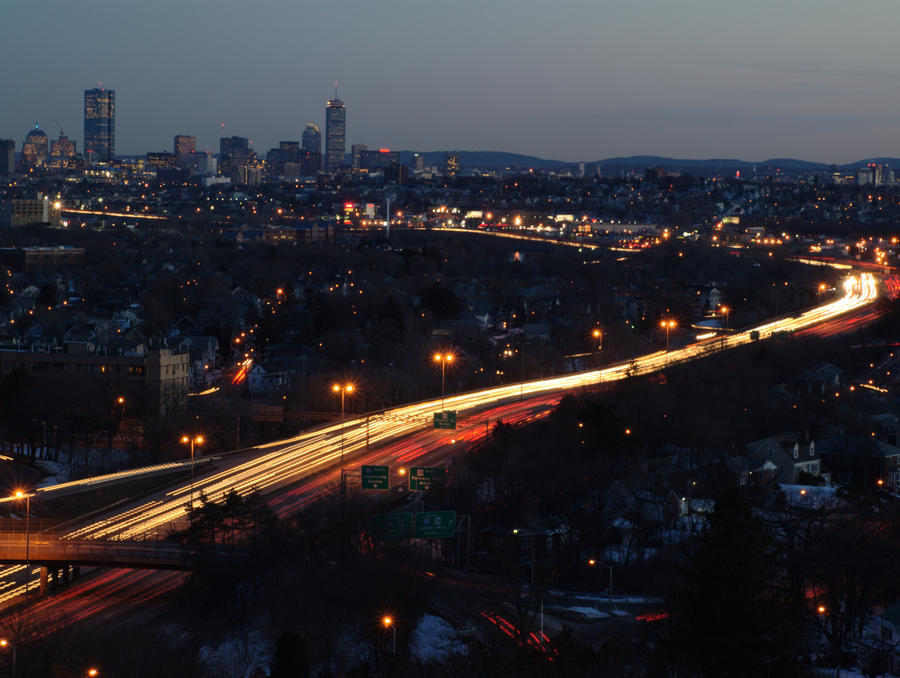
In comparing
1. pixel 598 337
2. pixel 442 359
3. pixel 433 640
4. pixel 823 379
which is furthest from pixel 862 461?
pixel 598 337

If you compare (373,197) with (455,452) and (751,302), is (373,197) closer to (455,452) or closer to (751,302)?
(751,302)

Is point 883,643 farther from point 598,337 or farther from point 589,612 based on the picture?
point 598,337

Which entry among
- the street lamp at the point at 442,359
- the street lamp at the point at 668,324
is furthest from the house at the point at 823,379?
the street lamp at the point at 442,359

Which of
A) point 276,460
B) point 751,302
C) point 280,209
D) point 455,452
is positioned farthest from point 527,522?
point 280,209

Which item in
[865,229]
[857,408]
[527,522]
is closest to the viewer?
[527,522]

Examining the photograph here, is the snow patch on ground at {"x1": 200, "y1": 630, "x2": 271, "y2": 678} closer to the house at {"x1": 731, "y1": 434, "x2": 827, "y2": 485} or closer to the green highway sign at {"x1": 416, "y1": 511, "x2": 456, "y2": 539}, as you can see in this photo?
the green highway sign at {"x1": 416, "y1": 511, "x2": 456, "y2": 539}

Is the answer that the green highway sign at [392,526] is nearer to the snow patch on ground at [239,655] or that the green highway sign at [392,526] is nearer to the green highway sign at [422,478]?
the green highway sign at [422,478]

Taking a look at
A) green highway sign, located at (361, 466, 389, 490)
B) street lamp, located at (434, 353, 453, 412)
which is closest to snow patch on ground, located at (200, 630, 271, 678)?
green highway sign, located at (361, 466, 389, 490)
